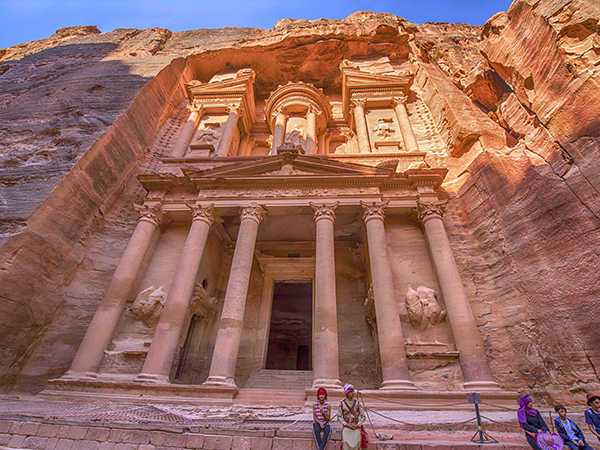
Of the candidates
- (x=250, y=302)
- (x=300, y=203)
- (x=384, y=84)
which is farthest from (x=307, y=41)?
(x=250, y=302)

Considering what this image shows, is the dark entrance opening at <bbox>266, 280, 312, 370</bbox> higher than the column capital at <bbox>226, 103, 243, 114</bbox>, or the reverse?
the column capital at <bbox>226, 103, 243, 114</bbox>

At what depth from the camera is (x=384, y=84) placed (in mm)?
17844

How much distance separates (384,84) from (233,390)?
16873mm

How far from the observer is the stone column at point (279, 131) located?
649 inches

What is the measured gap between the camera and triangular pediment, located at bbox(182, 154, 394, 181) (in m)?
11.4

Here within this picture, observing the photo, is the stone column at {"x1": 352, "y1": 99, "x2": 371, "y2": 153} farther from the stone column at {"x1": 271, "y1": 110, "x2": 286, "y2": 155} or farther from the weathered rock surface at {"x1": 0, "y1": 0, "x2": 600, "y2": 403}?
the stone column at {"x1": 271, "y1": 110, "x2": 286, "y2": 155}

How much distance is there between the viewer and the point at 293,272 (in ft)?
44.7

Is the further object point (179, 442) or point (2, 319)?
point (2, 319)

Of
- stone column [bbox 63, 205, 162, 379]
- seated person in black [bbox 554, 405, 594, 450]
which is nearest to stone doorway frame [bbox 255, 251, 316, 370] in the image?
stone column [bbox 63, 205, 162, 379]

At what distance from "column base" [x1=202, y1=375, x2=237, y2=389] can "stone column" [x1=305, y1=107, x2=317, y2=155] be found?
10928mm

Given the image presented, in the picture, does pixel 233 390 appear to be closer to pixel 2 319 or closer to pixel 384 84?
pixel 2 319

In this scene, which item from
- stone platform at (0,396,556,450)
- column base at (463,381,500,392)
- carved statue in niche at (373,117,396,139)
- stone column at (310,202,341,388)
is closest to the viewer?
stone platform at (0,396,556,450)

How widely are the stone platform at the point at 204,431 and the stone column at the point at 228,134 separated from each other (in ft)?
40.3

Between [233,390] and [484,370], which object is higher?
[484,370]
